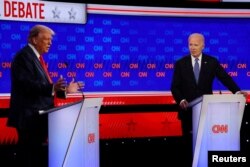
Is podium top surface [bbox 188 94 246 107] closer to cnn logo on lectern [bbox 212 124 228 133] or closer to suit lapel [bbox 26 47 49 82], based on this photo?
cnn logo on lectern [bbox 212 124 228 133]

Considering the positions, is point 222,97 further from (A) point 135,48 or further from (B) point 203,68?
(A) point 135,48

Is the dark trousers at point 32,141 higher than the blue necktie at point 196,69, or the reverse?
the blue necktie at point 196,69

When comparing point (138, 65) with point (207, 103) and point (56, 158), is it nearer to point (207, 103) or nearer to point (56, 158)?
point (207, 103)

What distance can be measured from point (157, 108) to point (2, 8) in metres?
2.22

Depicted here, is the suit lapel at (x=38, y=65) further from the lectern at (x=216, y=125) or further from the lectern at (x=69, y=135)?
the lectern at (x=216, y=125)

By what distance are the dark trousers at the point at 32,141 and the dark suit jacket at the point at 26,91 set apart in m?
0.05

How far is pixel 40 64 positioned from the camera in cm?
434

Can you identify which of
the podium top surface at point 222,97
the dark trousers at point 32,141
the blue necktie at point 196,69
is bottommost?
the dark trousers at point 32,141

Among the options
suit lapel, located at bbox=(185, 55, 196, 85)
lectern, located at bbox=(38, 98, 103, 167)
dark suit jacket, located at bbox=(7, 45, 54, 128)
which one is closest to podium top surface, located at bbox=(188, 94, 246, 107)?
lectern, located at bbox=(38, 98, 103, 167)

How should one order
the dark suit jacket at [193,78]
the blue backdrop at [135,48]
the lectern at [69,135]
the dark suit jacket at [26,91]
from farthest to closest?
1. the blue backdrop at [135,48]
2. the dark suit jacket at [193,78]
3. the dark suit jacket at [26,91]
4. the lectern at [69,135]

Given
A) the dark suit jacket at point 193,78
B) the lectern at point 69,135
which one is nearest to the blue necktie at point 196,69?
the dark suit jacket at point 193,78

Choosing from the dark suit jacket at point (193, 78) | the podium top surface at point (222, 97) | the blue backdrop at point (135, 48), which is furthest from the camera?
the blue backdrop at point (135, 48)

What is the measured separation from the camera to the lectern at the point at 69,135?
13.3 feet

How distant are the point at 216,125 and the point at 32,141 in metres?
1.48
